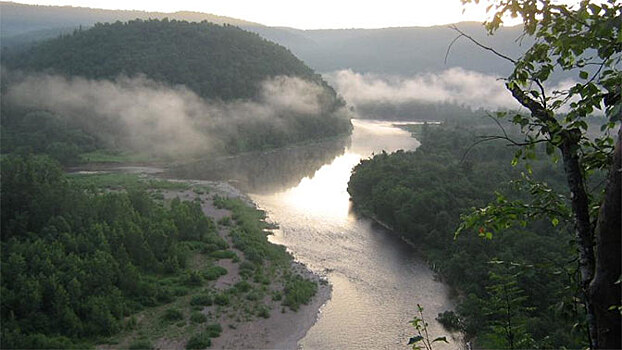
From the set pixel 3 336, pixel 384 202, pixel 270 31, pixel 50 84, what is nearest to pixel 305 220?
pixel 384 202

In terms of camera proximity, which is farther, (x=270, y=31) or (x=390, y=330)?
(x=270, y=31)

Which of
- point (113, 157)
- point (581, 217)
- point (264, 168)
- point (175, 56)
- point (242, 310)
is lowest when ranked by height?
point (113, 157)

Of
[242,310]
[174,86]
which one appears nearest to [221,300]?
[242,310]

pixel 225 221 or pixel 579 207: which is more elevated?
pixel 579 207

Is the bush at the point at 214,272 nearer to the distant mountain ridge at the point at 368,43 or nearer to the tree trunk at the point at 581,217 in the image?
the tree trunk at the point at 581,217

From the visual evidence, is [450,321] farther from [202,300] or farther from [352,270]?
[202,300]

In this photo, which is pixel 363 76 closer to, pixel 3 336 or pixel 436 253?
pixel 436 253
